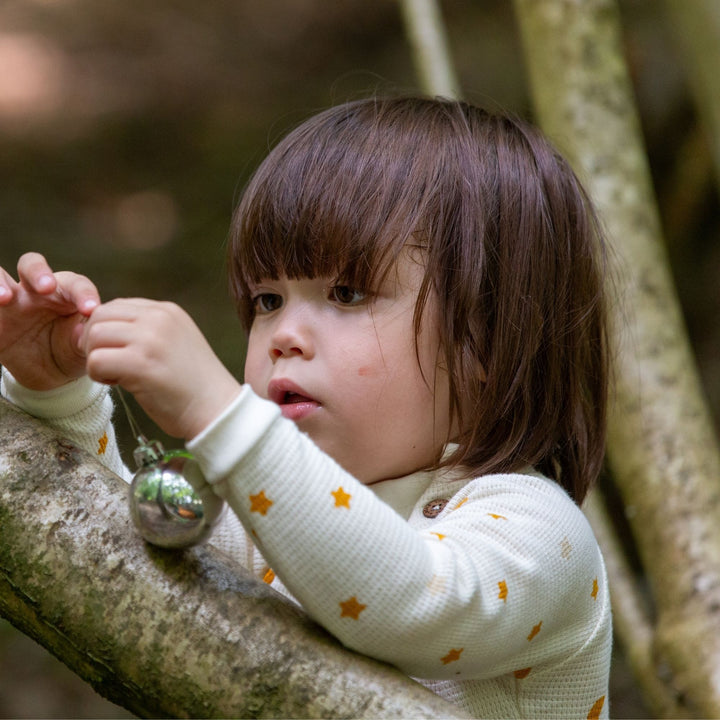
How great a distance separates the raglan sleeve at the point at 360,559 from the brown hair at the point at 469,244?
26 cm

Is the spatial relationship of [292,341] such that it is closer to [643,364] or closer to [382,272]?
[382,272]

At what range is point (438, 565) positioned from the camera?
0.83 metres

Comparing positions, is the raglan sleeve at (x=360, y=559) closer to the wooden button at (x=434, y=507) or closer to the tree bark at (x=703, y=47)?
the wooden button at (x=434, y=507)

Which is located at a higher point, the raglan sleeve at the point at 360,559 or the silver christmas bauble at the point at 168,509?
the silver christmas bauble at the point at 168,509

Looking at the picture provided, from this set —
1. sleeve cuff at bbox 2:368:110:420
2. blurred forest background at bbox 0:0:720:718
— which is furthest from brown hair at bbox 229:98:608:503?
blurred forest background at bbox 0:0:720:718

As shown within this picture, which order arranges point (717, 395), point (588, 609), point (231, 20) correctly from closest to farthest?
1. point (588, 609)
2. point (717, 395)
3. point (231, 20)

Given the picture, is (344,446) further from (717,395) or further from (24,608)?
(717,395)

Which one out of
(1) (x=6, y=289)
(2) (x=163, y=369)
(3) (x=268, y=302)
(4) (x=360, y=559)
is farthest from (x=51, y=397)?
(4) (x=360, y=559)

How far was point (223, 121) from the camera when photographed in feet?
13.6

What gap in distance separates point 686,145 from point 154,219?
7.11ft

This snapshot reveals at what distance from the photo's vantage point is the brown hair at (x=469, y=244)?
112 cm

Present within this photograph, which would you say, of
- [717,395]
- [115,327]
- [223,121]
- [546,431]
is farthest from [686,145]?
[115,327]

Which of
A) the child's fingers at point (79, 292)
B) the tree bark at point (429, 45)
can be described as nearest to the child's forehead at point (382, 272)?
the child's fingers at point (79, 292)

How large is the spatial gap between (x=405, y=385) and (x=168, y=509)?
→ 406 millimetres
